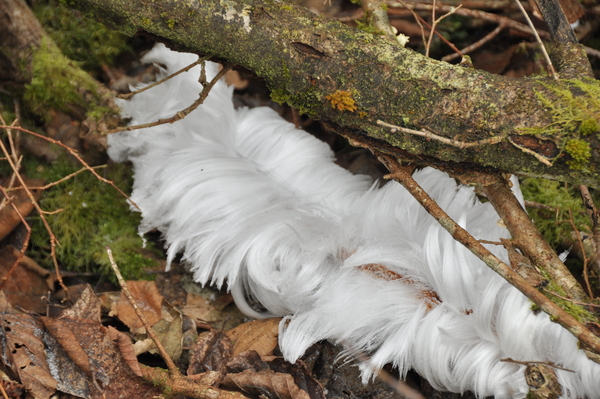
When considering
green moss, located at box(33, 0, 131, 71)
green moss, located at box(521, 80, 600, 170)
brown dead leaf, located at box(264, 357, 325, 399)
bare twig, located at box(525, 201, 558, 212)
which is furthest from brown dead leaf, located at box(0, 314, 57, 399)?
bare twig, located at box(525, 201, 558, 212)

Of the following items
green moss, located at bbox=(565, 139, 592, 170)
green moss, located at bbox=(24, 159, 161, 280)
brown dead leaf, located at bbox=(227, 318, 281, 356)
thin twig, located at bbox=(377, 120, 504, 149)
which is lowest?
brown dead leaf, located at bbox=(227, 318, 281, 356)

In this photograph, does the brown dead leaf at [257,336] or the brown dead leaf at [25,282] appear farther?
the brown dead leaf at [25,282]

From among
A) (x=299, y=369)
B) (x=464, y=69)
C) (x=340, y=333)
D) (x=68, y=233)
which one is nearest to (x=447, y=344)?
(x=340, y=333)

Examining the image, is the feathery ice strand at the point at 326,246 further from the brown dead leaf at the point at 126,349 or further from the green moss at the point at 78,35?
the brown dead leaf at the point at 126,349

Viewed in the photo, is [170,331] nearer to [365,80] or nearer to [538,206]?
[365,80]

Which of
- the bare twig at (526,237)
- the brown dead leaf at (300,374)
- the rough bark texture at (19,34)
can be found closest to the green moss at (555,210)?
the bare twig at (526,237)

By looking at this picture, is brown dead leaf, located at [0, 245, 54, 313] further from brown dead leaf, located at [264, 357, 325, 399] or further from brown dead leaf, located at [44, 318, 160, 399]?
brown dead leaf, located at [264, 357, 325, 399]

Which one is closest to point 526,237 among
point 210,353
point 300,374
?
point 300,374
